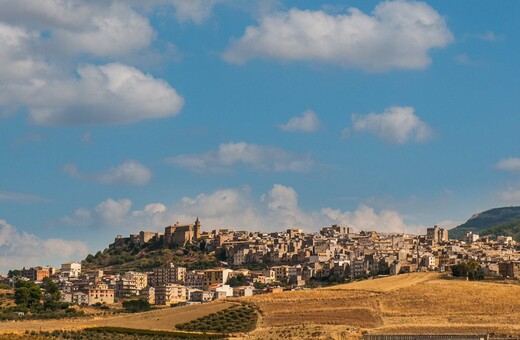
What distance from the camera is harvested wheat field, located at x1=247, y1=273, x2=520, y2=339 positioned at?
76.3 m

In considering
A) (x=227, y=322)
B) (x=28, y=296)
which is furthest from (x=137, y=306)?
(x=227, y=322)

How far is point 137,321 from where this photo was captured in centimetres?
8306

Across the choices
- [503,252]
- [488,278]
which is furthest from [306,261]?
[488,278]

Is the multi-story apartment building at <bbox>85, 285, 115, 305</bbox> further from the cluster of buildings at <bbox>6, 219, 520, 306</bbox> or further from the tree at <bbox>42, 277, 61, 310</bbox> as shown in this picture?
the tree at <bbox>42, 277, 61, 310</bbox>

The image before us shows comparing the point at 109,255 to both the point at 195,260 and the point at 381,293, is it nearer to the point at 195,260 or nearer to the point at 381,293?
the point at 195,260

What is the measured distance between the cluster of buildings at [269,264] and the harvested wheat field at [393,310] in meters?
22.7

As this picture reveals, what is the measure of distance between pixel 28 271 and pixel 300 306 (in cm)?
9363

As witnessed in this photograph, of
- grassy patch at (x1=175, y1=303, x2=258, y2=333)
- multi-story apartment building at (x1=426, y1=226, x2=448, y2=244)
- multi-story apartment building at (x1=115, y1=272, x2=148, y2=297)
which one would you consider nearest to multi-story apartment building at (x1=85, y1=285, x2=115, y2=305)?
multi-story apartment building at (x1=115, y1=272, x2=148, y2=297)

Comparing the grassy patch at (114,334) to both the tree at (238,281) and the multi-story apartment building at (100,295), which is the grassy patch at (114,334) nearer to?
the multi-story apartment building at (100,295)

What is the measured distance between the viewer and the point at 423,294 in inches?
3501

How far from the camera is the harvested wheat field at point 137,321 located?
252 feet

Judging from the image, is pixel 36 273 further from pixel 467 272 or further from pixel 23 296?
pixel 467 272

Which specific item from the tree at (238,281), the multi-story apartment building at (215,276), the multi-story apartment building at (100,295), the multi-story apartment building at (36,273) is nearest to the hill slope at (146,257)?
the multi-story apartment building at (36,273)

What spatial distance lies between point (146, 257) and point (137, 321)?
92337 millimetres
